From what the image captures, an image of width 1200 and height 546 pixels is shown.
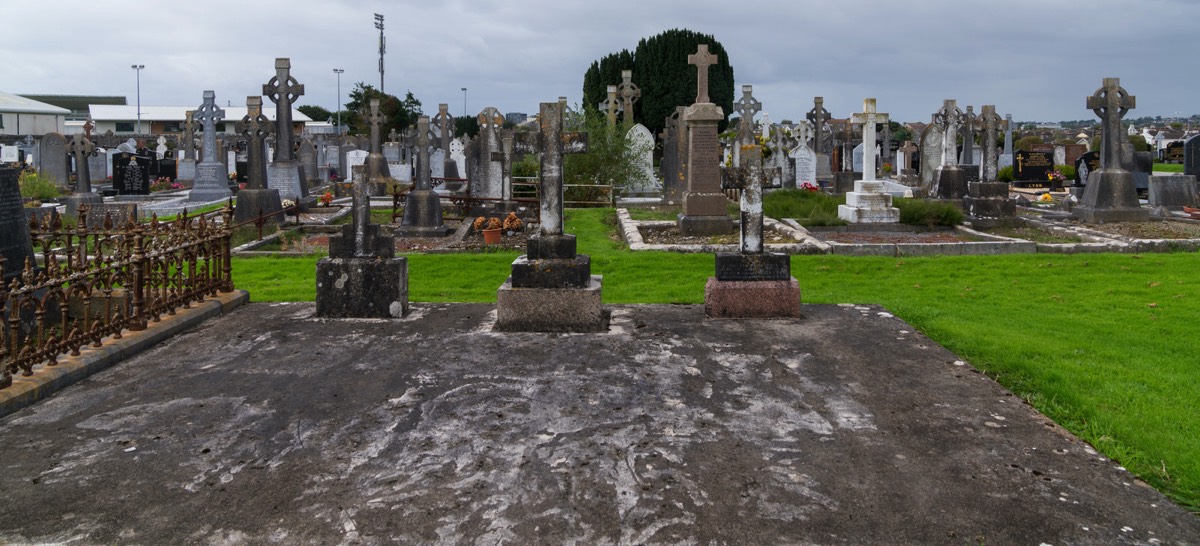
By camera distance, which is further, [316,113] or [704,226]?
[316,113]

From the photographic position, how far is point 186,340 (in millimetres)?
7695

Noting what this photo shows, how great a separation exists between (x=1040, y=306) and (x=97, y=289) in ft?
31.6

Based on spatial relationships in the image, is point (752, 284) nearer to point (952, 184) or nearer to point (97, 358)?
point (97, 358)

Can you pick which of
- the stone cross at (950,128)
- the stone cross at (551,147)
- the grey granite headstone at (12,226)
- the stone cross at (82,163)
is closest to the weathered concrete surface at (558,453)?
the grey granite headstone at (12,226)

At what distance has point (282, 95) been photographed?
21.7 metres

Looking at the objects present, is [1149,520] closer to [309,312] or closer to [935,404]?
[935,404]

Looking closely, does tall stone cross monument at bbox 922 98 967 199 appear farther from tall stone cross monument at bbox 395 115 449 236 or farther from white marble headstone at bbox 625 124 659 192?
tall stone cross monument at bbox 395 115 449 236

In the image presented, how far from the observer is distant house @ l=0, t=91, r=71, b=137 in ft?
239

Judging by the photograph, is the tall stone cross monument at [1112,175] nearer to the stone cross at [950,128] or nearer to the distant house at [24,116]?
the stone cross at [950,128]

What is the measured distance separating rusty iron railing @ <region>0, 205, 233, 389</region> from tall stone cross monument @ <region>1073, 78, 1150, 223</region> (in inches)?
645

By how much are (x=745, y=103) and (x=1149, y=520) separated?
2876 centimetres

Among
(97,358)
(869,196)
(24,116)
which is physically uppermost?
(24,116)

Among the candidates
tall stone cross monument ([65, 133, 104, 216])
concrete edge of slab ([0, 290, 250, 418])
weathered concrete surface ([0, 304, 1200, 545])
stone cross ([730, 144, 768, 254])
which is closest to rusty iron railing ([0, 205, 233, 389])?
concrete edge of slab ([0, 290, 250, 418])

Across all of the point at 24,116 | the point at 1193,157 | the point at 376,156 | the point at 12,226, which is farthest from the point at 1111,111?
the point at 24,116
